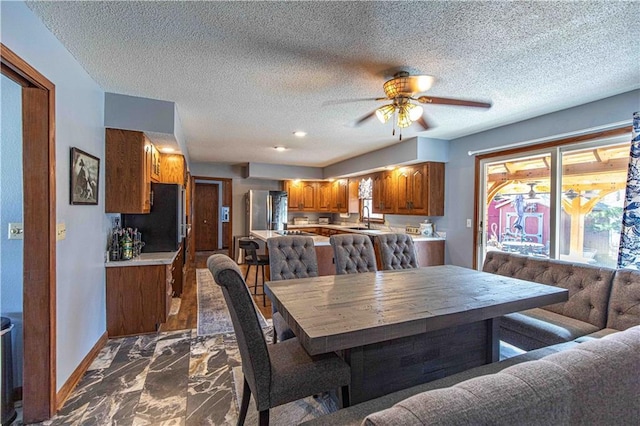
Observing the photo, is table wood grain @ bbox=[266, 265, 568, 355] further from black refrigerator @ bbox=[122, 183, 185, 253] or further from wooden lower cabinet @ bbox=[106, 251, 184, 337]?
black refrigerator @ bbox=[122, 183, 185, 253]

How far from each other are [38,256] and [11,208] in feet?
1.66

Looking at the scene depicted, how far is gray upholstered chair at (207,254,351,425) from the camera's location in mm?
1473

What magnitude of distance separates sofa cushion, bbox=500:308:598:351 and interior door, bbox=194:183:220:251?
26.8ft

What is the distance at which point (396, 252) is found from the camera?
10.5 ft

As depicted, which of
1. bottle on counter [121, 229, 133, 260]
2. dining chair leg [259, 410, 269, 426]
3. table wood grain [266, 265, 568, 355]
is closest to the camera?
table wood grain [266, 265, 568, 355]

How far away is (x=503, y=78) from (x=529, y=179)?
1.85 metres

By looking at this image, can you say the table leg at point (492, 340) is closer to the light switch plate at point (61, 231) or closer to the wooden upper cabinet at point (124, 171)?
Result: the light switch plate at point (61, 231)

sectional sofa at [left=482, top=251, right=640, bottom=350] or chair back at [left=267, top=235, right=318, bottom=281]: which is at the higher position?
chair back at [left=267, top=235, right=318, bottom=281]

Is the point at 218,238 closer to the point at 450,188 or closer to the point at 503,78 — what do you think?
the point at 450,188

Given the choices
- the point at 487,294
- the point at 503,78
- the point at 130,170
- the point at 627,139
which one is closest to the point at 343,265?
the point at 487,294

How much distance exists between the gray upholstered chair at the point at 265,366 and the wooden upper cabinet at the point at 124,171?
1925 mm

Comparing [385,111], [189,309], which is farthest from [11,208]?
[385,111]

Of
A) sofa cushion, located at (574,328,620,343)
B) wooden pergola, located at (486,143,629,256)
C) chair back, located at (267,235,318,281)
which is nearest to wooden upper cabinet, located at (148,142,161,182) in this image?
chair back, located at (267,235,318,281)

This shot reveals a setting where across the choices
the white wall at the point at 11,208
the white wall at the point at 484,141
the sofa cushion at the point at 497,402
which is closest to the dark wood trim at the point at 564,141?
the white wall at the point at 484,141
